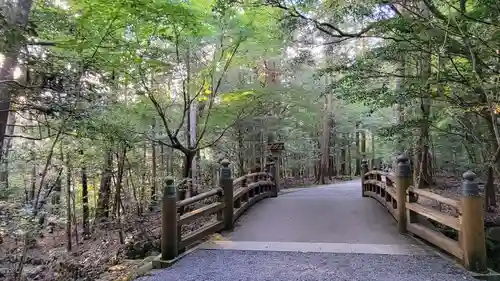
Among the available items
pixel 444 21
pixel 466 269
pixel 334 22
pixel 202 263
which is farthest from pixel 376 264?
pixel 334 22

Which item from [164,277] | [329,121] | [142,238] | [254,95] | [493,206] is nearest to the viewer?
[164,277]

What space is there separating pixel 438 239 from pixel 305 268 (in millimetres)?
1804

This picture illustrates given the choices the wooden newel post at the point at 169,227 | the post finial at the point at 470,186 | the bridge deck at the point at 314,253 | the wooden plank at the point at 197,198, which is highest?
the post finial at the point at 470,186

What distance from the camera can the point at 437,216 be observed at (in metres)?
→ 4.42

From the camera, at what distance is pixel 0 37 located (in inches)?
113

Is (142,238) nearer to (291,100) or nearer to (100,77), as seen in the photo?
(100,77)

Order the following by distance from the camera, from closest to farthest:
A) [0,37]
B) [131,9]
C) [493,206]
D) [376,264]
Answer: [0,37], [376,264], [131,9], [493,206]

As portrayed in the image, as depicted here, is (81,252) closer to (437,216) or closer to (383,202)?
(383,202)

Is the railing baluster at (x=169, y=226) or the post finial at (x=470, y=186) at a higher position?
the post finial at (x=470, y=186)

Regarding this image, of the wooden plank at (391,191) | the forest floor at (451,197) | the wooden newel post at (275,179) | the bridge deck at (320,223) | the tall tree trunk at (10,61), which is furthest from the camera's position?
the wooden newel post at (275,179)

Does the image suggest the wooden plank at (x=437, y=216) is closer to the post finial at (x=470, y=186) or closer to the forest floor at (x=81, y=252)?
the post finial at (x=470, y=186)

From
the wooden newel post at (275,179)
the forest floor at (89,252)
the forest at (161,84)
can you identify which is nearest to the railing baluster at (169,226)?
the forest floor at (89,252)

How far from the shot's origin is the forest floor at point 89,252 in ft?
14.9

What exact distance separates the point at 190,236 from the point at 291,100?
774cm
